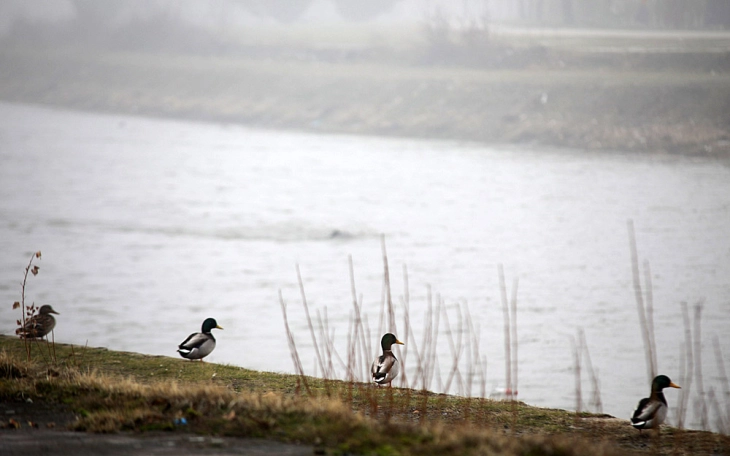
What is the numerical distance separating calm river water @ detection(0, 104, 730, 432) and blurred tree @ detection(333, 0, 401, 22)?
40184mm

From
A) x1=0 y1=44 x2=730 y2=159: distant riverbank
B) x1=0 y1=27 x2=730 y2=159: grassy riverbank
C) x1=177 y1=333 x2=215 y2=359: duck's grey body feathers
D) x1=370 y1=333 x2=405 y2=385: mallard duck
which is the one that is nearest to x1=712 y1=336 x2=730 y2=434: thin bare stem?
x1=370 y1=333 x2=405 y2=385: mallard duck

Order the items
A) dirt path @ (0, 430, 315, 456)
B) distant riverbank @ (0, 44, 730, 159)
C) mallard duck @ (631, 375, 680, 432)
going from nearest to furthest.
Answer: dirt path @ (0, 430, 315, 456), mallard duck @ (631, 375, 680, 432), distant riverbank @ (0, 44, 730, 159)

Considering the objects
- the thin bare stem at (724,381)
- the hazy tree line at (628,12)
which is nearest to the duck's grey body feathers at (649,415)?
the thin bare stem at (724,381)

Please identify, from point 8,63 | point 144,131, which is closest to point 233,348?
point 144,131

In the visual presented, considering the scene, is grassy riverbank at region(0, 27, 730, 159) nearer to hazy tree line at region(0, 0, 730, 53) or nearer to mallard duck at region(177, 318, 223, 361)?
hazy tree line at region(0, 0, 730, 53)

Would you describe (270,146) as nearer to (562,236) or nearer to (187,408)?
(562,236)

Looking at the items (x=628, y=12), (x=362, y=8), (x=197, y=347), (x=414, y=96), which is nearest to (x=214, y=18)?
(x=362, y=8)

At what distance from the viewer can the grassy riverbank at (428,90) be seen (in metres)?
51.0

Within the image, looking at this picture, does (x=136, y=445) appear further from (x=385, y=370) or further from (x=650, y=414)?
(x=650, y=414)

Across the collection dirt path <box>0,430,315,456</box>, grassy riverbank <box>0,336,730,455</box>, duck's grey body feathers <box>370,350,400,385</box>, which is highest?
duck's grey body feathers <box>370,350,400,385</box>

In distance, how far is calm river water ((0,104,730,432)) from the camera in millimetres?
17578

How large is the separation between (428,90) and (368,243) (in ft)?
116

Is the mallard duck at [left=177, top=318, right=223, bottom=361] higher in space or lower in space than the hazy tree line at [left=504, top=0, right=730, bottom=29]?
lower

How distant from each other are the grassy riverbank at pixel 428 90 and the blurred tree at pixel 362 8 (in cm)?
1150
